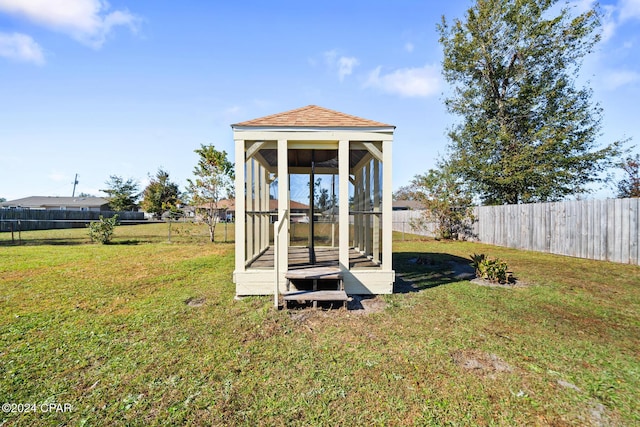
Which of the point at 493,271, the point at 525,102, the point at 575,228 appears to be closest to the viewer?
the point at 493,271

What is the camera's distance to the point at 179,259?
860 cm

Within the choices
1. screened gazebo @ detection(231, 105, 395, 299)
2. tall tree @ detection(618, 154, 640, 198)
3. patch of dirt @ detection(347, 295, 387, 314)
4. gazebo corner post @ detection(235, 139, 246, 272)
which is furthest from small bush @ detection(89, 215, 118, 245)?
tall tree @ detection(618, 154, 640, 198)

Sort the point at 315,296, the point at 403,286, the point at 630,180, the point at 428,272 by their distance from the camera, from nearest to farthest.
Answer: the point at 315,296
the point at 403,286
the point at 428,272
the point at 630,180

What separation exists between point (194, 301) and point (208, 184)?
969 cm

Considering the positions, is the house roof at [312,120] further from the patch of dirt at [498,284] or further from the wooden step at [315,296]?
the patch of dirt at [498,284]

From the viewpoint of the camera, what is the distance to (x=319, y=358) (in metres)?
2.92

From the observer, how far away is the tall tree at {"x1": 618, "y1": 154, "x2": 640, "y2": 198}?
17.1 m

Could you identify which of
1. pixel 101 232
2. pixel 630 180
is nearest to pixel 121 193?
pixel 101 232

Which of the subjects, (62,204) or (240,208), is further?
(62,204)

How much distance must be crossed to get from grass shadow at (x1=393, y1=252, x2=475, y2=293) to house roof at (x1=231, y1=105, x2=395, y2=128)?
317 cm

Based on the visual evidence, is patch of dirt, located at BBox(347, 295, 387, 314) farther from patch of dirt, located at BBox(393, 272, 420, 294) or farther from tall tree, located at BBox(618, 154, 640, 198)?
tall tree, located at BBox(618, 154, 640, 198)

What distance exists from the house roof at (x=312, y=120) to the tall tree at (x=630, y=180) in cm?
2055

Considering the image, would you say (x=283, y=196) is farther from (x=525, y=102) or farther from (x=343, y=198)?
(x=525, y=102)

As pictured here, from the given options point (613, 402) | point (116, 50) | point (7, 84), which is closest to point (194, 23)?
point (116, 50)
